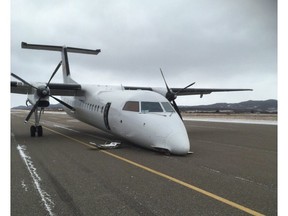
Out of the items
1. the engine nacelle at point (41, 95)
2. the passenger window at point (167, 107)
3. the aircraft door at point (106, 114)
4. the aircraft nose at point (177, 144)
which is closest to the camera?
the aircraft nose at point (177, 144)

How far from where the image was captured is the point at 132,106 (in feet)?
35.4

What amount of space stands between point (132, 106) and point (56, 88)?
8016 mm

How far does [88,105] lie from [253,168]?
10.6 m

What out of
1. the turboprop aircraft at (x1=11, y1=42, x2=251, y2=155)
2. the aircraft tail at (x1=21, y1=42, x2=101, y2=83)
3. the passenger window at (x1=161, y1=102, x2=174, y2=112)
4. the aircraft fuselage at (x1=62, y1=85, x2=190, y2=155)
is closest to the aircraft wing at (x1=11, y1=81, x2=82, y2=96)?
the turboprop aircraft at (x1=11, y1=42, x2=251, y2=155)

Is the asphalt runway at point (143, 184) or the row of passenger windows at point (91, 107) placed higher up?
the row of passenger windows at point (91, 107)

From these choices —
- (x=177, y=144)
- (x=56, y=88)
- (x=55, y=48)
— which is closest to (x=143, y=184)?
Result: (x=177, y=144)

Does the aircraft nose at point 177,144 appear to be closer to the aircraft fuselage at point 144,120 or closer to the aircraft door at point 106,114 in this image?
the aircraft fuselage at point 144,120

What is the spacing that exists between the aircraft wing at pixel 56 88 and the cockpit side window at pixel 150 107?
7.87 metres

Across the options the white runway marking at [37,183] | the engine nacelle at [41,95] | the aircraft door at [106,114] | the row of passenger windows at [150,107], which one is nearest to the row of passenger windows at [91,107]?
the aircraft door at [106,114]

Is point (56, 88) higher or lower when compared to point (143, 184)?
higher

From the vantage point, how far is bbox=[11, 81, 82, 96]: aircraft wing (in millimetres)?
15578

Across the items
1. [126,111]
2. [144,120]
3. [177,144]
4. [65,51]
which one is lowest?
[177,144]

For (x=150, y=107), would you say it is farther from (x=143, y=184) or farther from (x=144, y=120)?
(x=143, y=184)

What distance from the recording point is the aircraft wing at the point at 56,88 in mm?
15578
